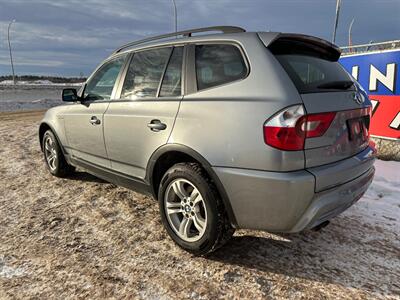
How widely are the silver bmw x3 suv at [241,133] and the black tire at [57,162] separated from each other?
5.83 ft

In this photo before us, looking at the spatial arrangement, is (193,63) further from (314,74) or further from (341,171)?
(341,171)

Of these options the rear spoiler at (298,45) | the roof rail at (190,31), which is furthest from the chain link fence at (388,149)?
the roof rail at (190,31)

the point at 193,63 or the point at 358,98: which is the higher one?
the point at 193,63

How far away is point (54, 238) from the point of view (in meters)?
3.24

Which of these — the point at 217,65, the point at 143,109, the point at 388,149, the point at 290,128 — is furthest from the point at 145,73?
the point at 388,149

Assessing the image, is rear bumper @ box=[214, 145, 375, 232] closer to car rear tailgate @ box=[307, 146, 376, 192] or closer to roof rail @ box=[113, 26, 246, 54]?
car rear tailgate @ box=[307, 146, 376, 192]

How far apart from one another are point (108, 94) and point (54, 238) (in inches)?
65.7

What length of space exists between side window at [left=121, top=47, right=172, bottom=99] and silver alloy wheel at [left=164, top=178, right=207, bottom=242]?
3.15 ft

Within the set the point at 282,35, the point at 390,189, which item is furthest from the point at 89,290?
the point at 390,189

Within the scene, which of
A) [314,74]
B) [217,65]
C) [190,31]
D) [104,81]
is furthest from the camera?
[104,81]

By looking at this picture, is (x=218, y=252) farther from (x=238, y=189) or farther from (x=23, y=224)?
(x=23, y=224)

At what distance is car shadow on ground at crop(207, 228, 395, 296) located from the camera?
261cm

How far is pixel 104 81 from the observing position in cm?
406

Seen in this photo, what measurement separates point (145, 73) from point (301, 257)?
232 centimetres
